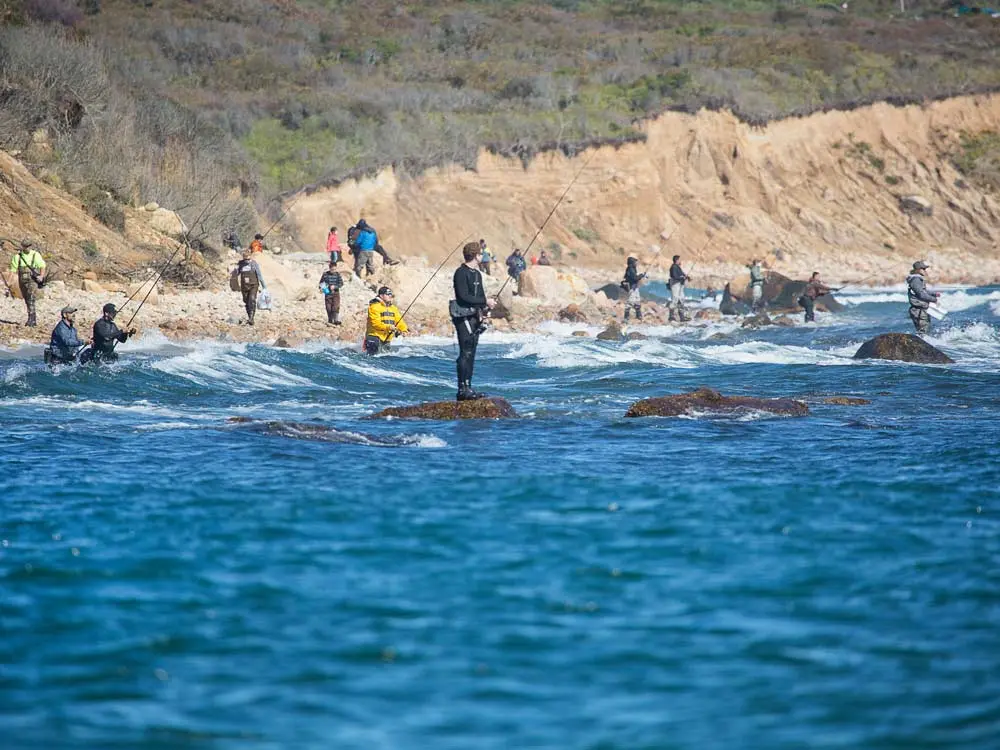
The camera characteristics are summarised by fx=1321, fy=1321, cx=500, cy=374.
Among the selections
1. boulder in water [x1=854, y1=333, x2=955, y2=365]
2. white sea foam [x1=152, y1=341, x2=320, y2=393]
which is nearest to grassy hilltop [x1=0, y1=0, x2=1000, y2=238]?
white sea foam [x1=152, y1=341, x2=320, y2=393]

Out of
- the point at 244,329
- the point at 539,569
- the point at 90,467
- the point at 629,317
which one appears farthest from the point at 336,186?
the point at 539,569

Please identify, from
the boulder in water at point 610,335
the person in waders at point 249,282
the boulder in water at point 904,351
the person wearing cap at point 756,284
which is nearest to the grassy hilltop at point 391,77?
the person in waders at point 249,282

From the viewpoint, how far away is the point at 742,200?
5631 cm

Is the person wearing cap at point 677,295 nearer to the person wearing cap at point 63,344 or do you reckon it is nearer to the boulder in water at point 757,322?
the boulder in water at point 757,322

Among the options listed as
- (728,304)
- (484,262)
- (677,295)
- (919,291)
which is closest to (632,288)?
(677,295)

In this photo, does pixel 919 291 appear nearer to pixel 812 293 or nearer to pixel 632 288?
pixel 812 293

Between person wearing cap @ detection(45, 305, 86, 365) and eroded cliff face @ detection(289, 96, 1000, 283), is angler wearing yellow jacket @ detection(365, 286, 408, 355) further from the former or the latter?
eroded cliff face @ detection(289, 96, 1000, 283)

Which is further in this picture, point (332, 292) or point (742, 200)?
point (742, 200)

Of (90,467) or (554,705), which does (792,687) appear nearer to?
(554,705)

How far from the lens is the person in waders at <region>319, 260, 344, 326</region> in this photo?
26.3 metres

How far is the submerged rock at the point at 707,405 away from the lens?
14.8 metres

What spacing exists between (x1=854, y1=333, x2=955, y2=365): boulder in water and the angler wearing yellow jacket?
8100 mm

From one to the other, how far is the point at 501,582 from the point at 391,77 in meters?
56.0

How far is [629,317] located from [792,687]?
2902 centimetres
